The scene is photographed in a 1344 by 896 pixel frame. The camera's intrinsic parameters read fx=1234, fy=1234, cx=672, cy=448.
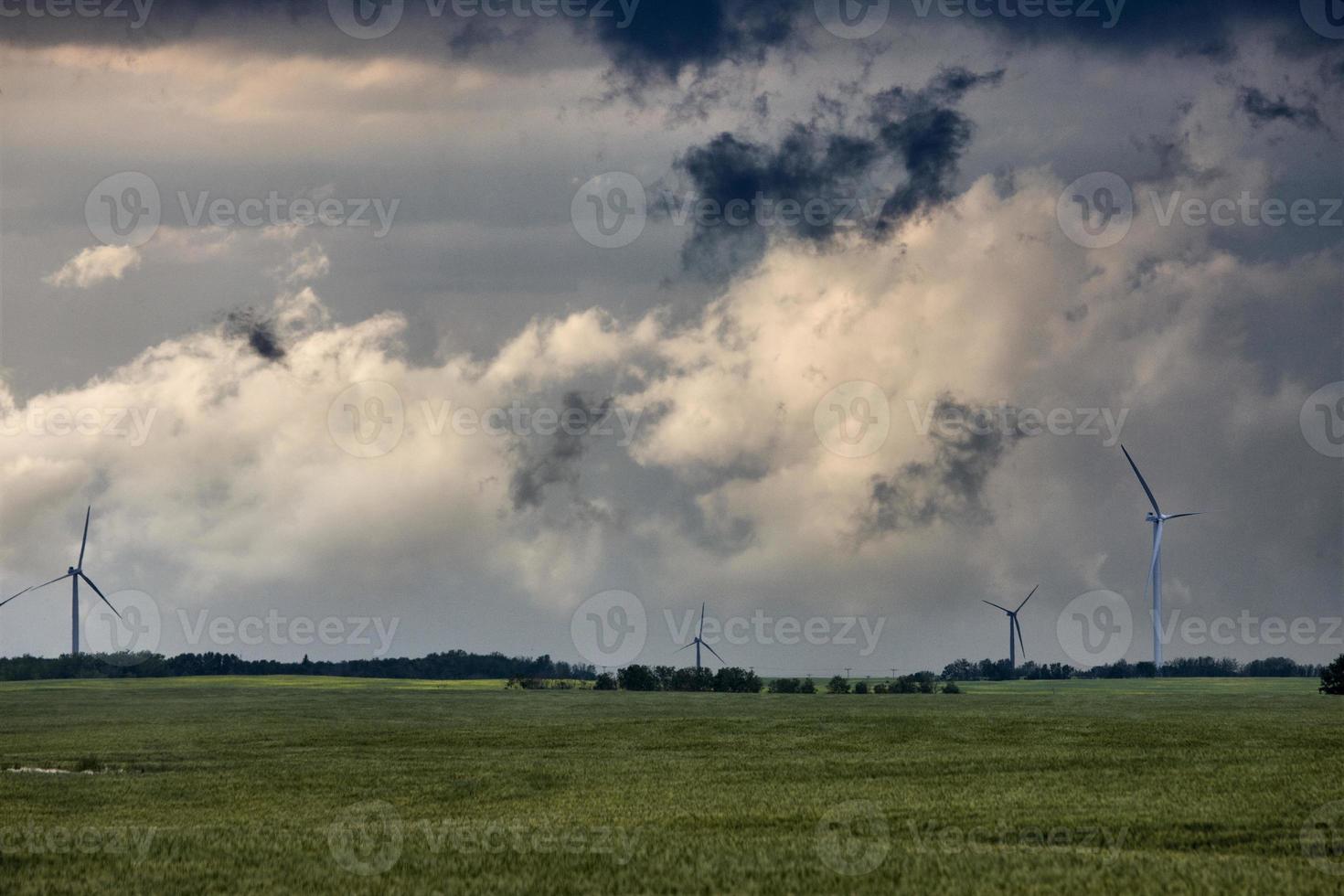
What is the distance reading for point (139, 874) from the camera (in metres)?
27.5

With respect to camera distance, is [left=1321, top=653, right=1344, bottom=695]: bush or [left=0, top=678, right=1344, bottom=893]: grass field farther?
[left=1321, top=653, right=1344, bottom=695]: bush

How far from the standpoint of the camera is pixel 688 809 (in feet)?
127

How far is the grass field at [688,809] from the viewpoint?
26594 mm

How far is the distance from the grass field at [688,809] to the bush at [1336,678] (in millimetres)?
79025

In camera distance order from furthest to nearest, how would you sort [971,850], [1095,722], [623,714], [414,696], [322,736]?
[414,696] < [623,714] < [1095,722] < [322,736] < [971,850]

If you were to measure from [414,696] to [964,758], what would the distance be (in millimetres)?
123338

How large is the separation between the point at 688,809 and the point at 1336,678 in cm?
14016

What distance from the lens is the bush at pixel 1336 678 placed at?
496 ft

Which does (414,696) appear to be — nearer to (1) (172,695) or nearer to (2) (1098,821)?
(1) (172,695)

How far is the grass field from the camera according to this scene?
1047 inches

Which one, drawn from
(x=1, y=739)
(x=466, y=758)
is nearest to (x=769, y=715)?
(x=466, y=758)

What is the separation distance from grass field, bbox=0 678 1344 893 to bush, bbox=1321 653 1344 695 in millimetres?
→ 79025

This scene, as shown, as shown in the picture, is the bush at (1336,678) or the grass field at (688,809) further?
the bush at (1336,678)

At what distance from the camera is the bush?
151125mm
